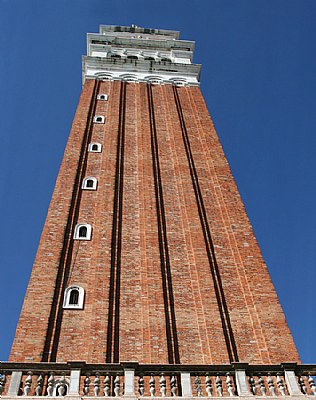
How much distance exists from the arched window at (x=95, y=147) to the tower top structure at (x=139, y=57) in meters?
8.25

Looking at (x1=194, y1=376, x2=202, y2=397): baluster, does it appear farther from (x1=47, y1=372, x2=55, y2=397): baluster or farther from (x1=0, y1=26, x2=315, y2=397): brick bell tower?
(x1=47, y1=372, x2=55, y2=397): baluster

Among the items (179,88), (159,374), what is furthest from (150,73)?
(159,374)

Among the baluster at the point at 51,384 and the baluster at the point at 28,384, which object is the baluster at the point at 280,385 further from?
the baluster at the point at 28,384

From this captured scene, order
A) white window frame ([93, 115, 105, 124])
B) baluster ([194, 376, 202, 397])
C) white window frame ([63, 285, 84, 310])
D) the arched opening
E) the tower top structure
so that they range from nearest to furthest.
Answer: baluster ([194, 376, 202, 397]), white window frame ([63, 285, 84, 310]), the arched opening, white window frame ([93, 115, 105, 124]), the tower top structure

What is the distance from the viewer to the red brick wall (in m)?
12.5

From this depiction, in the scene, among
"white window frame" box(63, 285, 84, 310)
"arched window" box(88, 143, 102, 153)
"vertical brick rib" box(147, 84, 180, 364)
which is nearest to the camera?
"vertical brick rib" box(147, 84, 180, 364)

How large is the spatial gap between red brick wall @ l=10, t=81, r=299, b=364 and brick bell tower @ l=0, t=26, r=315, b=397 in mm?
34

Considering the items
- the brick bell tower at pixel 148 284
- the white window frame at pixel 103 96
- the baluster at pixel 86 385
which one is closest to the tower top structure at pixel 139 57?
the white window frame at pixel 103 96

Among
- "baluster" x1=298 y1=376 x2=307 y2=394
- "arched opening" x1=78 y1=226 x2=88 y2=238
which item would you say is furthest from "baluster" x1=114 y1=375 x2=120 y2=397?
"arched opening" x1=78 y1=226 x2=88 y2=238

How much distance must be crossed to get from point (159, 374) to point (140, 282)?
4.36 m

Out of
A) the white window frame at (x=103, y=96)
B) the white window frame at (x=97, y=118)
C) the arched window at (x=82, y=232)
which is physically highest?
the white window frame at (x=103, y=96)

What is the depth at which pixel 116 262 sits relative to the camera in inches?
596

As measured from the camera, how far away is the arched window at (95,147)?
2119 cm

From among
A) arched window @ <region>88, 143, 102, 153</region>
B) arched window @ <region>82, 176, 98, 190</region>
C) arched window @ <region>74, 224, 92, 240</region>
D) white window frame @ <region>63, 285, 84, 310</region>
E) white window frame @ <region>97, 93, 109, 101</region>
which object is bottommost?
white window frame @ <region>63, 285, 84, 310</region>
